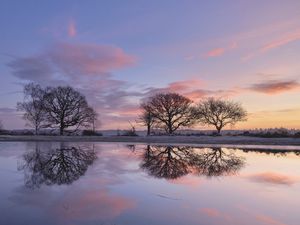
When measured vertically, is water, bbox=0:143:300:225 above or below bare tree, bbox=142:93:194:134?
below

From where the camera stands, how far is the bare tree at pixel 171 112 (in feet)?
274

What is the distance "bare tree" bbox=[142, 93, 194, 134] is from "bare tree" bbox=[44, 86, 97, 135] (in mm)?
14840

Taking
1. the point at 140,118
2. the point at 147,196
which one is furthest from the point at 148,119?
the point at 147,196

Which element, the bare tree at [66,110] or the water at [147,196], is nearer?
the water at [147,196]

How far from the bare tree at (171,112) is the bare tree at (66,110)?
14840 millimetres

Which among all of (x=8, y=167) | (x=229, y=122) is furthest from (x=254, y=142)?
(x=8, y=167)

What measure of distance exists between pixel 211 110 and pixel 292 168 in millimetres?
61005

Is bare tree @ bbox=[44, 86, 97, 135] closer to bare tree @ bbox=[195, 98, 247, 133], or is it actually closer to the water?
bare tree @ bbox=[195, 98, 247, 133]

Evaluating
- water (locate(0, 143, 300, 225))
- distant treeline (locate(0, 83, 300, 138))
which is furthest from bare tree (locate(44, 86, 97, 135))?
water (locate(0, 143, 300, 225))

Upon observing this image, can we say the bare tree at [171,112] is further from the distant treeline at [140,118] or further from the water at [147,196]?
the water at [147,196]

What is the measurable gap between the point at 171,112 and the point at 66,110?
77.7ft

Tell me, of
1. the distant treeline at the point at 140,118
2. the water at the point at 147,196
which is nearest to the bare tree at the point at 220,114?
the distant treeline at the point at 140,118

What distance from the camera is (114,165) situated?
23438 millimetres

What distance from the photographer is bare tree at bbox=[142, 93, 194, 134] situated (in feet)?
274
